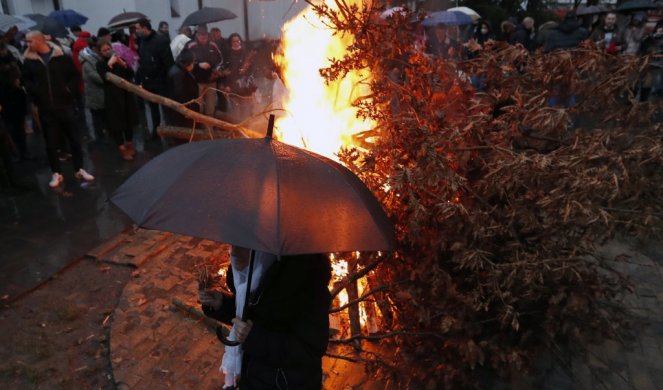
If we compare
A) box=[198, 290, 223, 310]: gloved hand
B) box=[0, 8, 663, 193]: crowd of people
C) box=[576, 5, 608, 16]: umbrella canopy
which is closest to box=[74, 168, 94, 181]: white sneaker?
box=[0, 8, 663, 193]: crowd of people

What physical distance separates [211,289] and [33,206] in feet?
19.3

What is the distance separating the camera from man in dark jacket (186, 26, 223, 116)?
31.7ft

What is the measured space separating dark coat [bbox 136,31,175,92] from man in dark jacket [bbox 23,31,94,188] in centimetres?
263

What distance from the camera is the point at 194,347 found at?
4.18 m

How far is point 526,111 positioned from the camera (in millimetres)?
3223

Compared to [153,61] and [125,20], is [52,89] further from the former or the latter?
[125,20]

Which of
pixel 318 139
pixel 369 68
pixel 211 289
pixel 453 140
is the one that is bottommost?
pixel 211 289

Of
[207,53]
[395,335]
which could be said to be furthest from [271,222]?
[207,53]

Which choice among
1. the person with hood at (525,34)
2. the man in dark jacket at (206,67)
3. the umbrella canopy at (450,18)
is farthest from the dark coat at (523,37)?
the man in dark jacket at (206,67)

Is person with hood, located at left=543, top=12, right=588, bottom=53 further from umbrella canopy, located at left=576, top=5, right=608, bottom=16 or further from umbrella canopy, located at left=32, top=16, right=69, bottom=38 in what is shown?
umbrella canopy, located at left=32, top=16, right=69, bottom=38

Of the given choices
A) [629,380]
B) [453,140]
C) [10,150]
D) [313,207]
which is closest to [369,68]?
[453,140]

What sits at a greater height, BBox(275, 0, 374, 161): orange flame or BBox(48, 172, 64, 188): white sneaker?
BBox(275, 0, 374, 161): orange flame

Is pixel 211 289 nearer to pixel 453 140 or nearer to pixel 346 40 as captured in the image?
pixel 453 140

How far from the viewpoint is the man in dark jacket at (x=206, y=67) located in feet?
31.7
